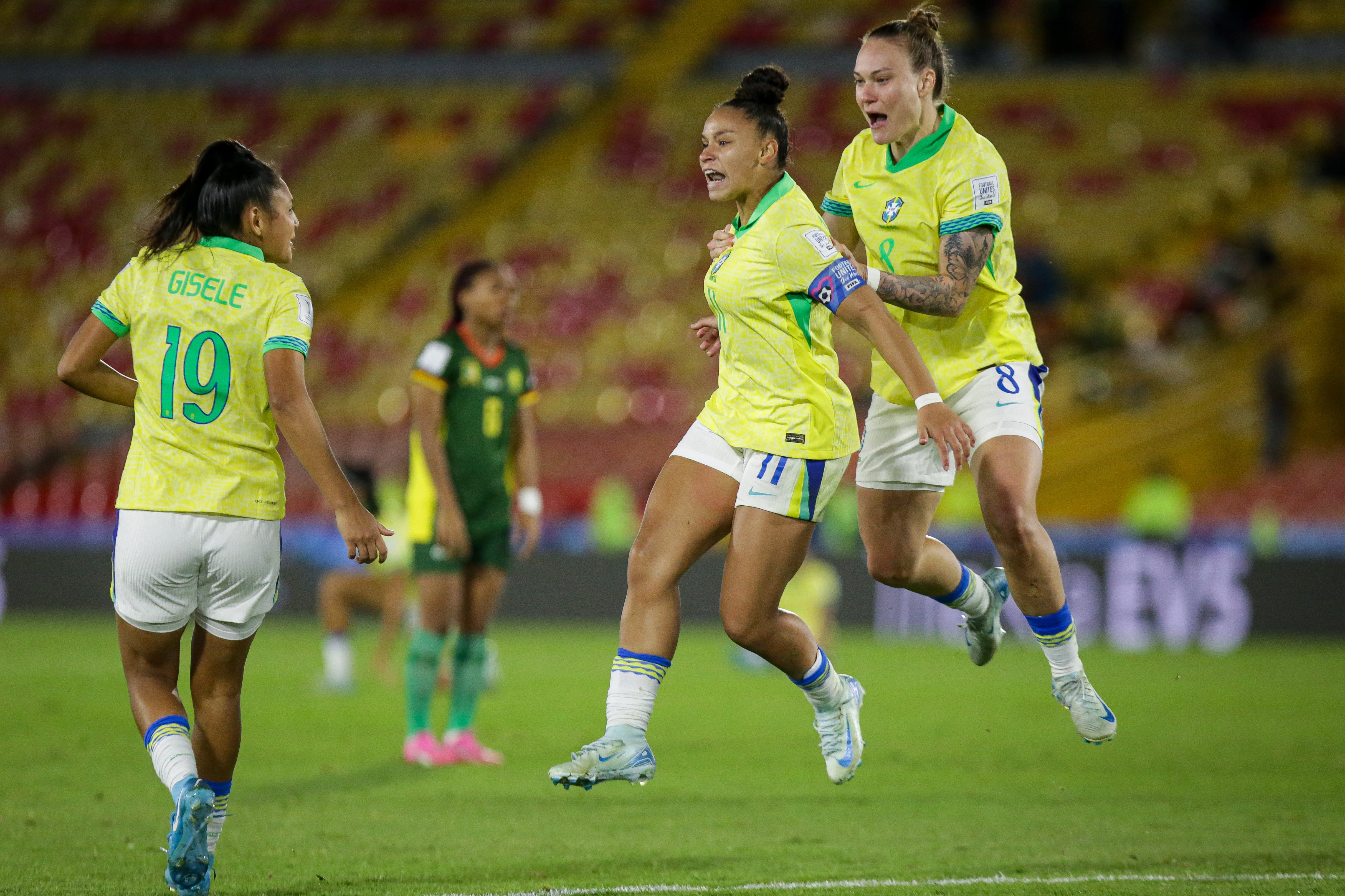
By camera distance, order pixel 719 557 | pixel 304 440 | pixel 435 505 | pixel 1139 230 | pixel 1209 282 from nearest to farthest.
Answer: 1. pixel 304 440
2. pixel 435 505
3. pixel 719 557
4. pixel 1209 282
5. pixel 1139 230

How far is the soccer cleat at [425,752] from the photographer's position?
309 inches

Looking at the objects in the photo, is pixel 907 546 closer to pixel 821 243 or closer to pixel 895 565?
pixel 895 565

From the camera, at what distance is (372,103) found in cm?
3091

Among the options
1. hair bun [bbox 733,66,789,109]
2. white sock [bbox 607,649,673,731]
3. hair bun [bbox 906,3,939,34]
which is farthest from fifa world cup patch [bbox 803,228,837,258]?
white sock [bbox 607,649,673,731]

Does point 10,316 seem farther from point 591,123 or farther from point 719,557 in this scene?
point 719,557

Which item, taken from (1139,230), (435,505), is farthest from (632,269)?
(435,505)

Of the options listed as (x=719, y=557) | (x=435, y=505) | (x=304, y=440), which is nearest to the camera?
(x=304, y=440)

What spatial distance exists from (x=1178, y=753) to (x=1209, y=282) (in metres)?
14.5

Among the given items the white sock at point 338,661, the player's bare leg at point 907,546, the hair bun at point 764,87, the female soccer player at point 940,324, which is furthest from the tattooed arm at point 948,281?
the white sock at point 338,661

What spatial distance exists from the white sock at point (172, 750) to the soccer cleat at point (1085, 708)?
2993 mm

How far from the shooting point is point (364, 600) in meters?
12.2

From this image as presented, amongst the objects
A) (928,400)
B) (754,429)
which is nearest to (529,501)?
(754,429)

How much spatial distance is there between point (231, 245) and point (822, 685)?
260 centimetres

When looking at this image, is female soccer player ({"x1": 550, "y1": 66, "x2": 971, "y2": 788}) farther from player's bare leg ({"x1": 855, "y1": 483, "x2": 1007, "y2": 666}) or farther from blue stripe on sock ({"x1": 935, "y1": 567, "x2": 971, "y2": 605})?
blue stripe on sock ({"x1": 935, "y1": 567, "x2": 971, "y2": 605})
